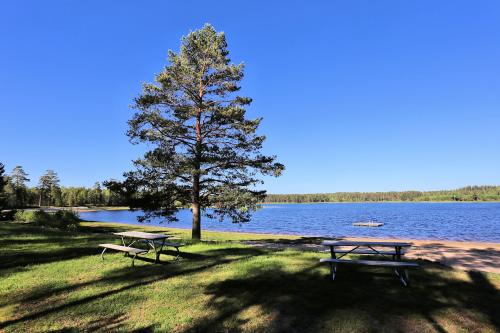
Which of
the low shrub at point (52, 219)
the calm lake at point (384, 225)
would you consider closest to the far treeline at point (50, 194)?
the calm lake at point (384, 225)

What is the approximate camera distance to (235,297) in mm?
6336

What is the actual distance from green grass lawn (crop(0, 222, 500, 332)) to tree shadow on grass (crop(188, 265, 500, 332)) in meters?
0.02

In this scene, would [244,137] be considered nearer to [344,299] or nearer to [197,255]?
[197,255]

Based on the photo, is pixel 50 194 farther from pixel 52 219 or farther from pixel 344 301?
pixel 344 301

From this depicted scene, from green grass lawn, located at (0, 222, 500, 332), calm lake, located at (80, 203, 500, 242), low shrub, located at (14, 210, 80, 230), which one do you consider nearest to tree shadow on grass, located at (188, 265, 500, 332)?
green grass lawn, located at (0, 222, 500, 332)

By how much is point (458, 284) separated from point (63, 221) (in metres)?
24.8

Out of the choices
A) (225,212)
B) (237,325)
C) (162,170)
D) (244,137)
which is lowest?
(237,325)

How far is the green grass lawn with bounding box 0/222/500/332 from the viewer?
5145 millimetres

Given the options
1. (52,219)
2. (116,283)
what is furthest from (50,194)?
(116,283)

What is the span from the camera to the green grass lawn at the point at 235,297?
514 centimetres

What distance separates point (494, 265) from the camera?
9672mm

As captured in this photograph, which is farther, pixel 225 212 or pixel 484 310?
pixel 225 212

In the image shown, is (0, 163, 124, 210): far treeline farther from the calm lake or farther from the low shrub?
the low shrub

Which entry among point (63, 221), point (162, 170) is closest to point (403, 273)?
point (162, 170)
